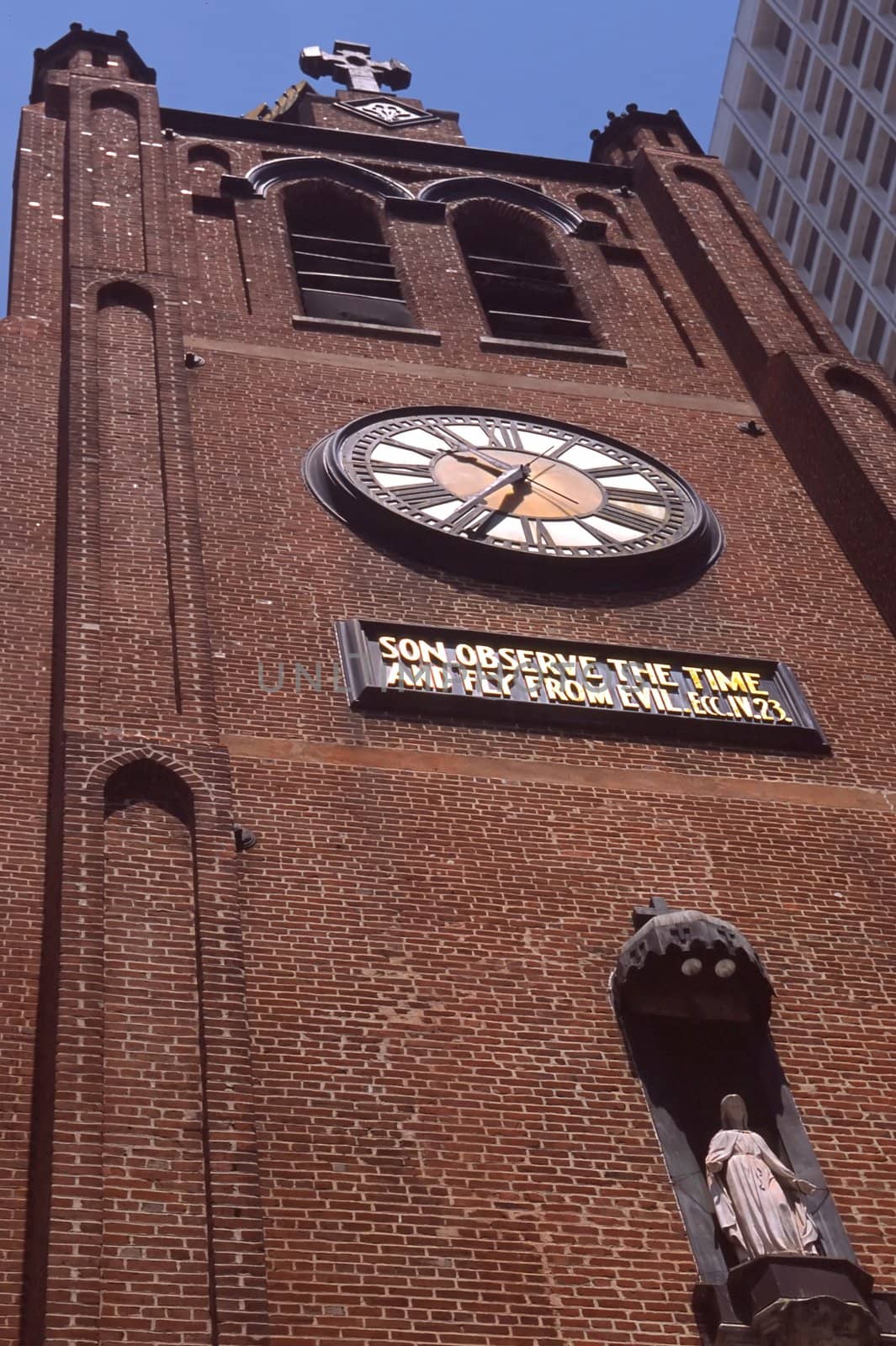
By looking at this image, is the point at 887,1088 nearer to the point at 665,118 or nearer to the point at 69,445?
the point at 69,445

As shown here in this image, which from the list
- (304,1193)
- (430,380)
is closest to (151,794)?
(304,1193)

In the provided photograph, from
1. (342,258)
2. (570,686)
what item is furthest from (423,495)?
(342,258)

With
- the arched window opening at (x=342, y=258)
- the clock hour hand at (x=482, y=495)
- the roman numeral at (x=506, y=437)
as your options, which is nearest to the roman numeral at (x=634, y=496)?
the clock hour hand at (x=482, y=495)

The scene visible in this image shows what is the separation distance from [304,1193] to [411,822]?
3.04m

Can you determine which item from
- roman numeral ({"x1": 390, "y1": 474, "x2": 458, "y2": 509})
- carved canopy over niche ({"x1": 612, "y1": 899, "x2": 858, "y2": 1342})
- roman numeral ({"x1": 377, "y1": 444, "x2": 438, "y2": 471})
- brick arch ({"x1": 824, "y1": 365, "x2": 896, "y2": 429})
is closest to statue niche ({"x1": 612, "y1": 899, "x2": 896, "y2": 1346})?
carved canopy over niche ({"x1": 612, "y1": 899, "x2": 858, "y2": 1342})

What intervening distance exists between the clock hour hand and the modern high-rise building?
2459cm

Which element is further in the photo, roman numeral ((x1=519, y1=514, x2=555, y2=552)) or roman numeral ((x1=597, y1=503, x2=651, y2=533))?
roman numeral ((x1=597, y1=503, x2=651, y2=533))

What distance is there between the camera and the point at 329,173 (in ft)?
75.2

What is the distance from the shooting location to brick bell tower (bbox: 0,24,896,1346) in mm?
9812

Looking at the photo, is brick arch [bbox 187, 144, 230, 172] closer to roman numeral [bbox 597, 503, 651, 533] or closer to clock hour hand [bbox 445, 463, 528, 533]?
clock hour hand [bbox 445, 463, 528, 533]

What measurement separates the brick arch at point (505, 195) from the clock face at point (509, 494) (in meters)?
6.16

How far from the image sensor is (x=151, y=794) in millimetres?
11523

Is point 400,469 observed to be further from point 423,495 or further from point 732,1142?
point 732,1142

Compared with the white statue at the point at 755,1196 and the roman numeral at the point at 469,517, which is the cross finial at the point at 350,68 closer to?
the roman numeral at the point at 469,517
